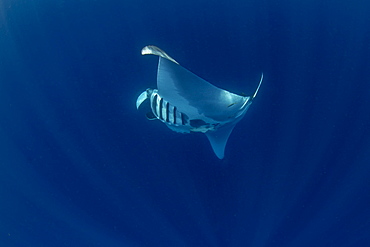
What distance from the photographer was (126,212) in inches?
177

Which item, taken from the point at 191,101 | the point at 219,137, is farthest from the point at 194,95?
the point at 219,137

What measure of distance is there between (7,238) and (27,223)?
432mm

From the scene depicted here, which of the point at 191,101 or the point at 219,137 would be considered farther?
the point at 219,137

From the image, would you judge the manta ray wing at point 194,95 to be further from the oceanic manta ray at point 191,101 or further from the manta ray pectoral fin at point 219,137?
the manta ray pectoral fin at point 219,137

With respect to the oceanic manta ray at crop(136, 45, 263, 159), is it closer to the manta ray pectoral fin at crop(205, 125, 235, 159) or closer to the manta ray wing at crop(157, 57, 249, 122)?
the manta ray wing at crop(157, 57, 249, 122)

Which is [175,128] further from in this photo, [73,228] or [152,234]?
[73,228]

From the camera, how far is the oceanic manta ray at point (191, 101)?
2.17 m

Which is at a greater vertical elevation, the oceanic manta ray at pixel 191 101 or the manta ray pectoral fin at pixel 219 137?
the manta ray pectoral fin at pixel 219 137

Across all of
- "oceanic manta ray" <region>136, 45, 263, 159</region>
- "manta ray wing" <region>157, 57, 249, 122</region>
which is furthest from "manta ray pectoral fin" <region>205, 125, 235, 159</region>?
"manta ray wing" <region>157, 57, 249, 122</region>

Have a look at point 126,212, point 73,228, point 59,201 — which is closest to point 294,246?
point 126,212

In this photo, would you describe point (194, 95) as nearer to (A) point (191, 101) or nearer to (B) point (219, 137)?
(A) point (191, 101)

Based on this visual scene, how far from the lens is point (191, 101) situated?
234 cm

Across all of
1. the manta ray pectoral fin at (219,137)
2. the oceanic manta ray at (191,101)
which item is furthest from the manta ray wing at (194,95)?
the manta ray pectoral fin at (219,137)

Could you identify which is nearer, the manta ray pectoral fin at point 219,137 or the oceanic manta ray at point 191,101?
the oceanic manta ray at point 191,101
